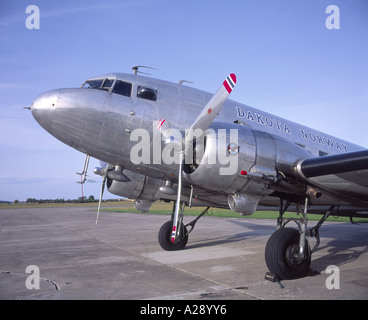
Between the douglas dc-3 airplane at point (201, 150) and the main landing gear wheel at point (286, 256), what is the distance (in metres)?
0.02

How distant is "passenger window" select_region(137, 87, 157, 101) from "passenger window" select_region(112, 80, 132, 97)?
226 mm

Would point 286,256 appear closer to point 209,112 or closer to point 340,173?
point 340,173

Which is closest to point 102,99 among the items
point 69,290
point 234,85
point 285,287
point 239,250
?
point 234,85

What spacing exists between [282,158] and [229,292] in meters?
2.94

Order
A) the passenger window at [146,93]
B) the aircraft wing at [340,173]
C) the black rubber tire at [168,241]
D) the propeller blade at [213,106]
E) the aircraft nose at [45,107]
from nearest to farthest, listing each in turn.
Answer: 1. the aircraft wing at [340,173]
2. the propeller blade at [213,106]
3. the aircraft nose at [45,107]
4. the passenger window at [146,93]
5. the black rubber tire at [168,241]

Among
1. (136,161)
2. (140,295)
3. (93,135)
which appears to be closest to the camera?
(140,295)

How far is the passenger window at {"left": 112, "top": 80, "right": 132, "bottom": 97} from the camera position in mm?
7145

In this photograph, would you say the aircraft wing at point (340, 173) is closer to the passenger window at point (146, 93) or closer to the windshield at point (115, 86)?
the passenger window at point (146, 93)

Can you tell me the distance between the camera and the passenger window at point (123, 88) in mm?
7145

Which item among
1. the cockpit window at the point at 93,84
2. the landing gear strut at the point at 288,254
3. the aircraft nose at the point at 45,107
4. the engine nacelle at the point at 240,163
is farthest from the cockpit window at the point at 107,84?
the landing gear strut at the point at 288,254

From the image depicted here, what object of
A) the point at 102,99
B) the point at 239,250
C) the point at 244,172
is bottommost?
the point at 239,250

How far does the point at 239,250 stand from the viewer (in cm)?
965

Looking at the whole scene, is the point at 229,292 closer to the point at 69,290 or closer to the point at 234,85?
the point at 69,290

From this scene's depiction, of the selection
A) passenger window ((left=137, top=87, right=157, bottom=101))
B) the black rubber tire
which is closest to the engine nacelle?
passenger window ((left=137, top=87, right=157, bottom=101))
